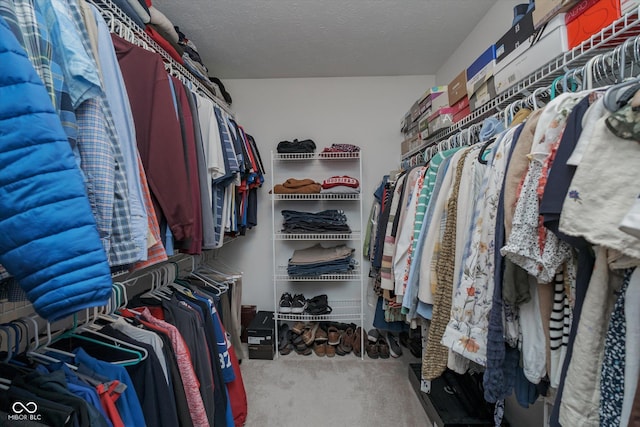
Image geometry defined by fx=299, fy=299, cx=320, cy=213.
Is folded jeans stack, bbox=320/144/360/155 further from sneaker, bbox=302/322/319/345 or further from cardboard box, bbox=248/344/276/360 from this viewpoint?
cardboard box, bbox=248/344/276/360

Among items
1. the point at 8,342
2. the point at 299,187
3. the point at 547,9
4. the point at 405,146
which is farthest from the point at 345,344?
the point at 547,9

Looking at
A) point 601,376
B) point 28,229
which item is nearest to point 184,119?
point 28,229

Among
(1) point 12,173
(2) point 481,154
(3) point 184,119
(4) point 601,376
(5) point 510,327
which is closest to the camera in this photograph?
(1) point 12,173

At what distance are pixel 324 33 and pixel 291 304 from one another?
6.21 feet

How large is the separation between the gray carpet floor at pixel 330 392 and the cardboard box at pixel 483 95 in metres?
1.58

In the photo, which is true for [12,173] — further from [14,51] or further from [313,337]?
[313,337]

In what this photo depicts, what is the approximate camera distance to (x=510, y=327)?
2.55ft

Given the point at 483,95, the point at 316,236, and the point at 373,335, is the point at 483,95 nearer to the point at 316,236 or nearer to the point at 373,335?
the point at 316,236

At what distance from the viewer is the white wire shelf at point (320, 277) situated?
2277mm

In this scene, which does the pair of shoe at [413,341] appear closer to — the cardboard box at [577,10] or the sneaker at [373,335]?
the sneaker at [373,335]

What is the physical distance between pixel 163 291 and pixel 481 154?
4.80ft

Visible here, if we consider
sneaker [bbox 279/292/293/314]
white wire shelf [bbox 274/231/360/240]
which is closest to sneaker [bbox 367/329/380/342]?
sneaker [bbox 279/292/293/314]

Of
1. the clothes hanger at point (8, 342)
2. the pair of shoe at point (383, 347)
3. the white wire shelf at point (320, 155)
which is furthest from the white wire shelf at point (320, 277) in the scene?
the clothes hanger at point (8, 342)

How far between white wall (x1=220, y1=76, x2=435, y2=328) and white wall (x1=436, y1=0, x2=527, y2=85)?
1.26ft
